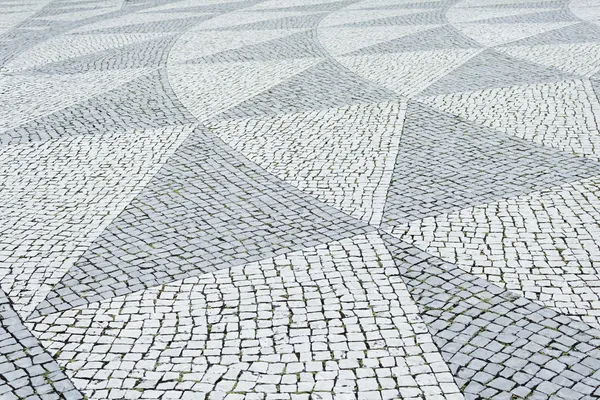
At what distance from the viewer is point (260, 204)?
700cm

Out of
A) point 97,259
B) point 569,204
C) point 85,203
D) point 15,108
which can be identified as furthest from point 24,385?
point 15,108

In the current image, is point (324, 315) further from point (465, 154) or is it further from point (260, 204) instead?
point (465, 154)

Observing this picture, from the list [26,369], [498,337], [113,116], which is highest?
[113,116]

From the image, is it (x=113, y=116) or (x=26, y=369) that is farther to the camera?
(x=113, y=116)

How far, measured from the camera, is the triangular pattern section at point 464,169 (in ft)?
22.5

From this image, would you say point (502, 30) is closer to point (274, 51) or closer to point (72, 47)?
point (274, 51)

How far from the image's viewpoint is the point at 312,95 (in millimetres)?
10242

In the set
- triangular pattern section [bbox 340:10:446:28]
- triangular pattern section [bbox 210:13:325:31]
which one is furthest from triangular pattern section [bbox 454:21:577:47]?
triangular pattern section [bbox 210:13:325:31]

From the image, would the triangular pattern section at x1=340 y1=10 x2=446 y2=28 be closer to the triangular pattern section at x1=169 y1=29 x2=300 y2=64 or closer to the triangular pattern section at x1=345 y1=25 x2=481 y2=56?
the triangular pattern section at x1=345 y1=25 x2=481 y2=56

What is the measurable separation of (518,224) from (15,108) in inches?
268

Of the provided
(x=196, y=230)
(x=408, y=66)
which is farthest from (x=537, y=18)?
(x=196, y=230)

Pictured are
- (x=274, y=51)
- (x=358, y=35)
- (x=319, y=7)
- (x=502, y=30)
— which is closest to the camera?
(x=274, y=51)

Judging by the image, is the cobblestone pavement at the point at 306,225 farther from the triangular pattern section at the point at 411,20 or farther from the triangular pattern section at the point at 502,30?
the triangular pattern section at the point at 411,20

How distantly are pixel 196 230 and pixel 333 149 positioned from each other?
2.26 m
